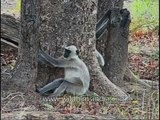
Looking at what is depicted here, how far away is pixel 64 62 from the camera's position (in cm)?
598

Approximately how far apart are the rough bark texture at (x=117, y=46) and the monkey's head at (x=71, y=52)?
105cm

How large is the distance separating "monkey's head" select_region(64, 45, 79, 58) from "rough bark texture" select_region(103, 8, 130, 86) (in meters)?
1.05

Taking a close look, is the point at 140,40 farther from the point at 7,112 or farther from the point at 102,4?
the point at 7,112

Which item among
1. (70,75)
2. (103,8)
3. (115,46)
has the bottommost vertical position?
(70,75)

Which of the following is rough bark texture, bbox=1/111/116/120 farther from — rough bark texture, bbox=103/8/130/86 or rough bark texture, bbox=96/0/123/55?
rough bark texture, bbox=96/0/123/55

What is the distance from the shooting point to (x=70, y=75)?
6008 mm

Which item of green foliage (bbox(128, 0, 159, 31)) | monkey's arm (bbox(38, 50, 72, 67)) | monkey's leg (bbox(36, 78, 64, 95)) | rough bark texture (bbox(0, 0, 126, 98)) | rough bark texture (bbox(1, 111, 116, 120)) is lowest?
rough bark texture (bbox(1, 111, 116, 120))

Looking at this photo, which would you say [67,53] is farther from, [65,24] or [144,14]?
[144,14]

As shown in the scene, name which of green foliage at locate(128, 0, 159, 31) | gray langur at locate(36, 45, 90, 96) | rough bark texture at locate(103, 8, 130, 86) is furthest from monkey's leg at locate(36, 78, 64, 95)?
green foliage at locate(128, 0, 159, 31)

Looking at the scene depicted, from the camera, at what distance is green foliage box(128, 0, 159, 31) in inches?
476

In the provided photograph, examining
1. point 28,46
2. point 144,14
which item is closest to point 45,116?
point 28,46

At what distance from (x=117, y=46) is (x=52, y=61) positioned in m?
1.29

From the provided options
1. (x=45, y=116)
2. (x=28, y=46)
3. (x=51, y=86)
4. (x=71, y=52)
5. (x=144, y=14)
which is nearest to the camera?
(x=45, y=116)

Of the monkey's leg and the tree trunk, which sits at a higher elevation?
the tree trunk
